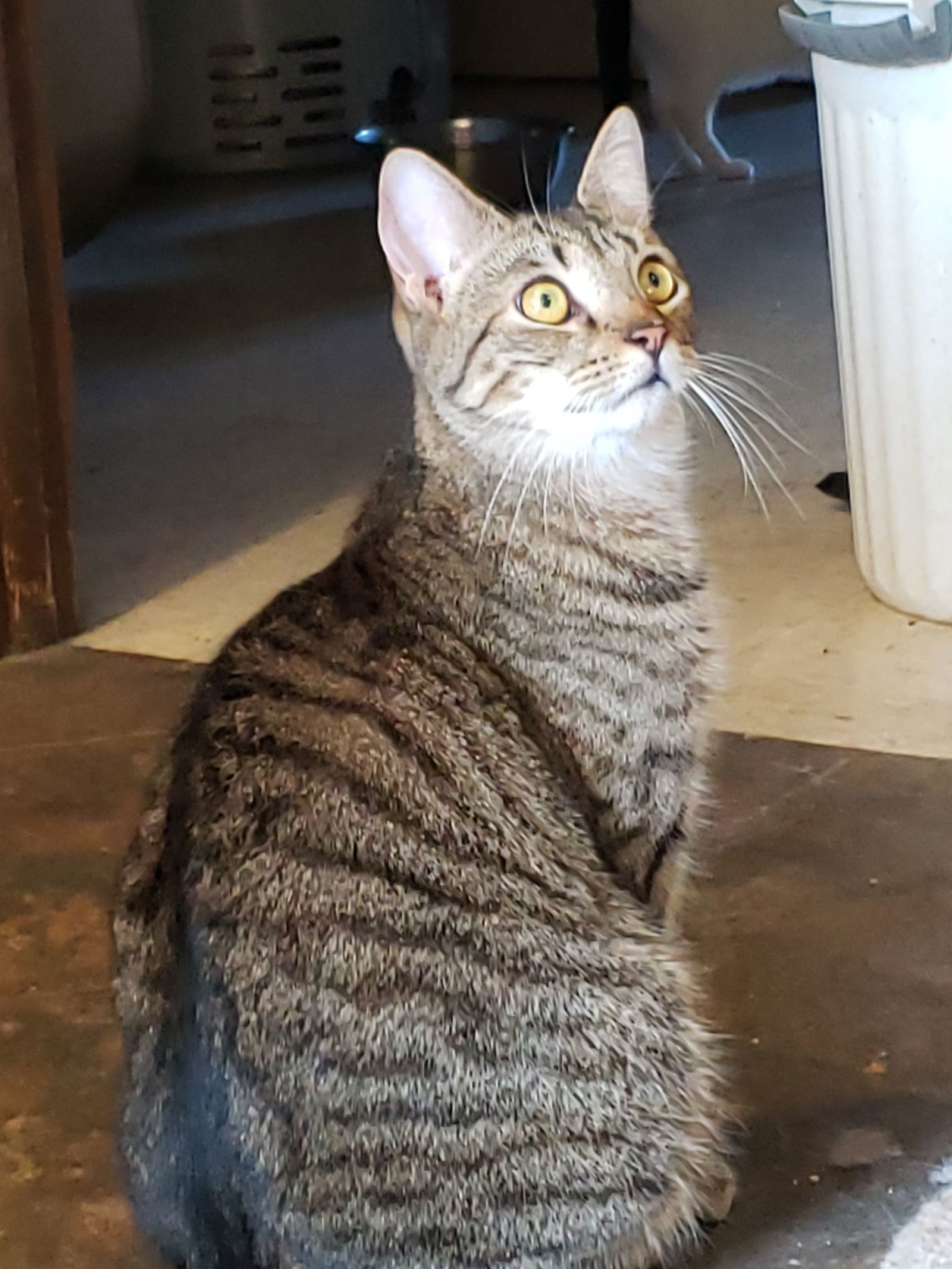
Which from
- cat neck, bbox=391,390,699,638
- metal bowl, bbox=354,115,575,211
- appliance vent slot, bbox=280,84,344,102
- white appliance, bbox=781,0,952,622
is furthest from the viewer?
appliance vent slot, bbox=280,84,344,102

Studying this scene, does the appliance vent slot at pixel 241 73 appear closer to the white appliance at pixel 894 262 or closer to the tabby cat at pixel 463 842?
the white appliance at pixel 894 262

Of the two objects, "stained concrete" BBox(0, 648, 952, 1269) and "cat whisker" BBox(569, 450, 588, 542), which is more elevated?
"cat whisker" BBox(569, 450, 588, 542)

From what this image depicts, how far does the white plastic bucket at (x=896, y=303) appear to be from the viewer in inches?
77.7

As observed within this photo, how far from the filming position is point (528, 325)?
4.45ft

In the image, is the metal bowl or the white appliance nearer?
the white appliance

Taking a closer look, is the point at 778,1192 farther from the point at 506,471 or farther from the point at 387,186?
the point at 387,186

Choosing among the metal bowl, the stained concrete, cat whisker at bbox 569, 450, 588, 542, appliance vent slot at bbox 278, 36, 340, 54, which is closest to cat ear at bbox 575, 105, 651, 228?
cat whisker at bbox 569, 450, 588, 542

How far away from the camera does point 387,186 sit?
4.39 ft

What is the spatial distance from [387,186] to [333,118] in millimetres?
3838

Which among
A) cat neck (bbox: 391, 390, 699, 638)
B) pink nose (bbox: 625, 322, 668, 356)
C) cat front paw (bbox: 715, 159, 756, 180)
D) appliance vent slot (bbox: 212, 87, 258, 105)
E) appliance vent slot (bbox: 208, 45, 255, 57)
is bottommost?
cat front paw (bbox: 715, 159, 756, 180)

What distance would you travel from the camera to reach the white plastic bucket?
77.7 inches

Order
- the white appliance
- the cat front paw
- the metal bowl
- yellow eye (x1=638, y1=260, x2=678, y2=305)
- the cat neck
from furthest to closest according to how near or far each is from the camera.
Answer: the cat front paw, the metal bowl, the white appliance, yellow eye (x1=638, y1=260, x2=678, y2=305), the cat neck

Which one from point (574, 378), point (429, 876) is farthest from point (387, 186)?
point (429, 876)

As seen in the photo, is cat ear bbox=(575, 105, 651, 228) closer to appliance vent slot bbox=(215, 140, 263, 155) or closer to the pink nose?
the pink nose
